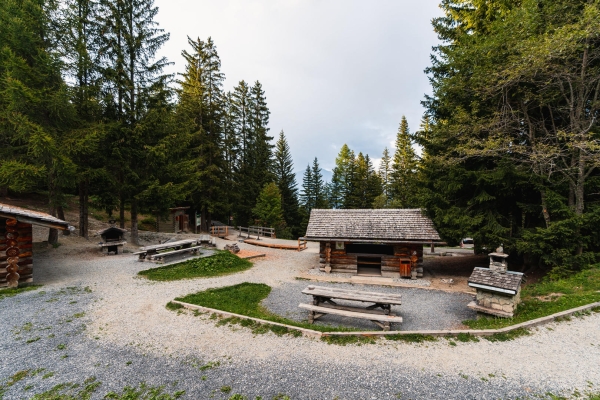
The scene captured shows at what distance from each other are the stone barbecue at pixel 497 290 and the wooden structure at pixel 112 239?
18657 mm

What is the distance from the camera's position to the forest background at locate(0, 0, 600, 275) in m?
10.3

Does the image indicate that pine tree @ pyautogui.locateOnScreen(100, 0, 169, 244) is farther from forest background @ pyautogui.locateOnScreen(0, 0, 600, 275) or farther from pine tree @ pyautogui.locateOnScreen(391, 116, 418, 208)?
pine tree @ pyautogui.locateOnScreen(391, 116, 418, 208)

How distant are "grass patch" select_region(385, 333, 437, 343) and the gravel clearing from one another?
24 cm

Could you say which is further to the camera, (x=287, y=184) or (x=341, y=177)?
(x=341, y=177)

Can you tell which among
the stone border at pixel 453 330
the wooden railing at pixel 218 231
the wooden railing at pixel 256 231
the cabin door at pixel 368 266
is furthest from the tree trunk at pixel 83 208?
the cabin door at pixel 368 266

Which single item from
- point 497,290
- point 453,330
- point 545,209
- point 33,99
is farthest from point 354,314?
point 33,99

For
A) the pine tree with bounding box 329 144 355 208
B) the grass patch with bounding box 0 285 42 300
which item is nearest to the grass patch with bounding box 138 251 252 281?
the grass patch with bounding box 0 285 42 300

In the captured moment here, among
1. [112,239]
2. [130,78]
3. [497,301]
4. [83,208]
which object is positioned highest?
[130,78]

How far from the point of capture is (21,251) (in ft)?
32.0

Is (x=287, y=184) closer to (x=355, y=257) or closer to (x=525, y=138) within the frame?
(x=355, y=257)

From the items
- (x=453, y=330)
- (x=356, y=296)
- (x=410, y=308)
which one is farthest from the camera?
(x=410, y=308)

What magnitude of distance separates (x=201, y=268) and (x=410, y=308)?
10373 millimetres

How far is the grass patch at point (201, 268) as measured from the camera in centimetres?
1189

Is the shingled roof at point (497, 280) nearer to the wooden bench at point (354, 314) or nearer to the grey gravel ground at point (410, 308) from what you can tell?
the grey gravel ground at point (410, 308)
